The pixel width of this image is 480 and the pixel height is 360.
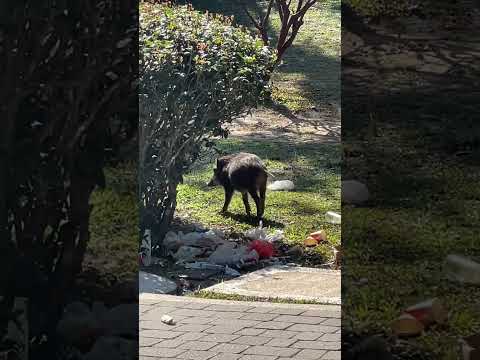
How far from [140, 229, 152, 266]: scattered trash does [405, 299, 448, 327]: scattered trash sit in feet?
14.6

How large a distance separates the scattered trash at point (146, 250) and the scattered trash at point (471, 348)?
452 centimetres

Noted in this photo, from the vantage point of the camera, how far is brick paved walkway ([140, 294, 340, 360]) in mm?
4914

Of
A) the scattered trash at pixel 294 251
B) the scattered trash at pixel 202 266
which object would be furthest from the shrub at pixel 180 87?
the scattered trash at pixel 294 251

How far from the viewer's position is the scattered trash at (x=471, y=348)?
235 centimetres

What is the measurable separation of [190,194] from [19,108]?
572 cm

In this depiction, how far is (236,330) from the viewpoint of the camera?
17.2 ft

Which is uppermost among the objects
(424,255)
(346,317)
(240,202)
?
(424,255)

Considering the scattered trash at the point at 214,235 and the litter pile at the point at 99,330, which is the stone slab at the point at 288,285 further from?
the litter pile at the point at 99,330

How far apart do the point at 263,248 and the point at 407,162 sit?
4493mm

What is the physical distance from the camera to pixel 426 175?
8.00ft

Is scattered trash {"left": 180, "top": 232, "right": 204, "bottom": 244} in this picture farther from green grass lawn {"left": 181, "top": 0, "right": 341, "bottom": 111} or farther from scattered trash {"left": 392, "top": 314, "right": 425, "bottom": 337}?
scattered trash {"left": 392, "top": 314, "right": 425, "bottom": 337}

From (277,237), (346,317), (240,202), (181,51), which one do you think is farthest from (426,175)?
(240,202)

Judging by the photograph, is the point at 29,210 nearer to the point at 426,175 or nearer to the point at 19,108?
the point at 19,108

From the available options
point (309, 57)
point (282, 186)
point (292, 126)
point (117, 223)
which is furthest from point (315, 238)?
point (117, 223)
